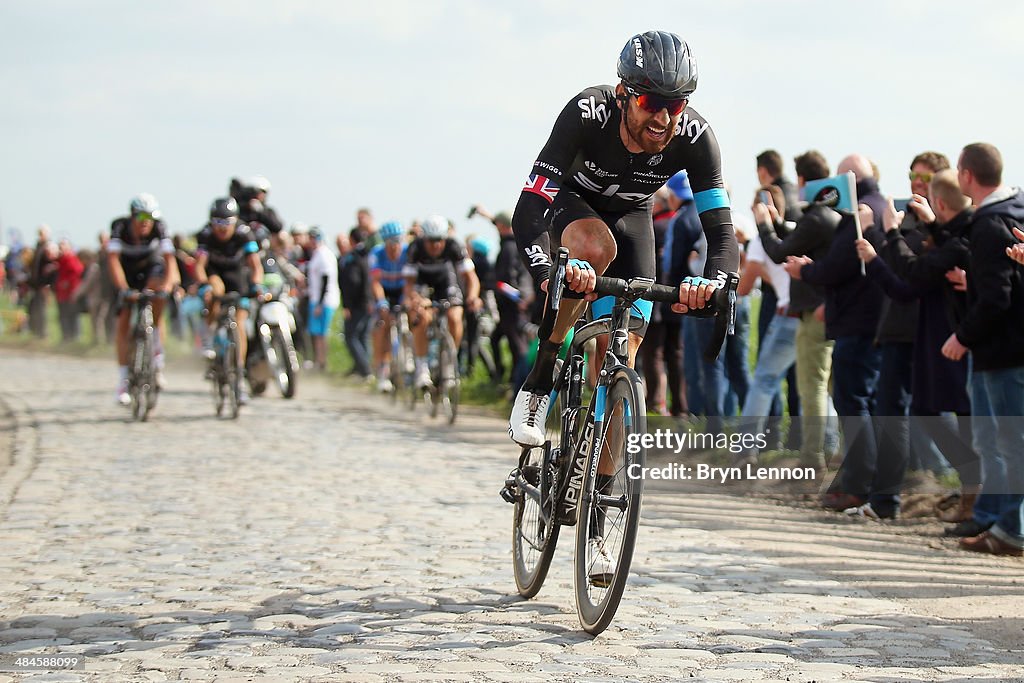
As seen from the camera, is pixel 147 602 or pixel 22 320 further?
pixel 22 320

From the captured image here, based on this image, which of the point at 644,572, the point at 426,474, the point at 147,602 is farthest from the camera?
the point at 426,474

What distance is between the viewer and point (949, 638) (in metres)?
5.98

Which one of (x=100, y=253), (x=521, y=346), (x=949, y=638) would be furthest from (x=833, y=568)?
(x=100, y=253)

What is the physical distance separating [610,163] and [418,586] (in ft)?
7.62

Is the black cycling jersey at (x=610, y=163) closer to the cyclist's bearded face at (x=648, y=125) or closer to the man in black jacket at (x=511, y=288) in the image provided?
the cyclist's bearded face at (x=648, y=125)

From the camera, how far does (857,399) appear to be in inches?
377

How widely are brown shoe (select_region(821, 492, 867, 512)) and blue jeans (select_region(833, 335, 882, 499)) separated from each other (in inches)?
1.5

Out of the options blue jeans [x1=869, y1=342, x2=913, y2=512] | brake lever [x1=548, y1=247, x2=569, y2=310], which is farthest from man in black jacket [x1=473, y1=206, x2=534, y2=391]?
brake lever [x1=548, y1=247, x2=569, y2=310]

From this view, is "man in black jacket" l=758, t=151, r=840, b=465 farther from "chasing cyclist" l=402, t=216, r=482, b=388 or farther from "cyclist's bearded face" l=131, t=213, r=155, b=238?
"cyclist's bearded face" l=131, t=213, r=155, b=238

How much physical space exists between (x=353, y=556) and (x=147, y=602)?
4.95 feet

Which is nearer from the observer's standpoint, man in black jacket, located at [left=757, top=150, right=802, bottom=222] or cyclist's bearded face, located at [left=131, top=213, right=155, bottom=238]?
man in black jacket, located at [left=757, top=150, right=802, bottom=222]

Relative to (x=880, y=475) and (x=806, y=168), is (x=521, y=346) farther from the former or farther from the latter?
(x=880, y=475)

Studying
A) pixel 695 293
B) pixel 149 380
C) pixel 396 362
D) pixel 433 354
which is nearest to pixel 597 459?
pixel 695 293

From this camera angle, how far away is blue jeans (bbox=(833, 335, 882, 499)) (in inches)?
376
